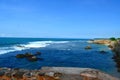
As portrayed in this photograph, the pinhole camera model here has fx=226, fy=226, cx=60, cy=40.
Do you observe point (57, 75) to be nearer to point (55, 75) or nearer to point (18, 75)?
point (55, 75)

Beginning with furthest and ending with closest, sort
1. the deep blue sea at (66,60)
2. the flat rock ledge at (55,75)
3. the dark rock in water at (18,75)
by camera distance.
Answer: the deep blue sea at (66,60), the dark rock in water at (18,75), the flat rock ledge at (55,75)

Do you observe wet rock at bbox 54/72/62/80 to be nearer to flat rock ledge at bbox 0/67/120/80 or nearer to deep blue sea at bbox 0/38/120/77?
flat rock ledge at bbox 0/67/120/80

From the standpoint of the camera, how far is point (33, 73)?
880 centimetres

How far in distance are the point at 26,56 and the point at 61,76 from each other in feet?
119

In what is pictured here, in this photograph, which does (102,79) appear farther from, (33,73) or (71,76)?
(33,73)

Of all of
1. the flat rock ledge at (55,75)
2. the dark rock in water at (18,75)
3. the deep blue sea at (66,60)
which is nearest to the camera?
the flat rock ledge at (55,75)

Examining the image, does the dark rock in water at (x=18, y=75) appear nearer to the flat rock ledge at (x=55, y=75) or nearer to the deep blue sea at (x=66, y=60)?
the flat rock ledge at (x=55, y=75)

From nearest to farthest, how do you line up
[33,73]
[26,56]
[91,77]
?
[91,77] → [33,73] → [26,56]

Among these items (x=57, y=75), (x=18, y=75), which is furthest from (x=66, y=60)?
(x=57, y=75)

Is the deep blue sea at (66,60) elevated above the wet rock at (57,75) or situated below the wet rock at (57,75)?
below

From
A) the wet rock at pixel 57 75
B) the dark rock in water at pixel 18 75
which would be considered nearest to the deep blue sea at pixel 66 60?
the wet rock at pixel 57 75

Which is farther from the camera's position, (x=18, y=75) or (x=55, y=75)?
(x=18, y=75)

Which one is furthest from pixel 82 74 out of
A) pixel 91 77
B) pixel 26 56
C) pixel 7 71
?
pixel 26 56

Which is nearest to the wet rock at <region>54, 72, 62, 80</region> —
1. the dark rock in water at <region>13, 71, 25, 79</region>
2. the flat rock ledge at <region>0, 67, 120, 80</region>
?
the flat rock ledge at <region>0, 67, 120, 80</region>
